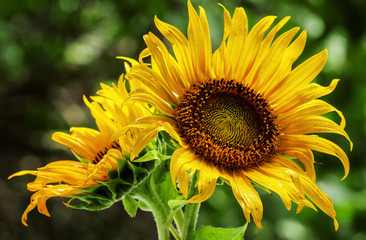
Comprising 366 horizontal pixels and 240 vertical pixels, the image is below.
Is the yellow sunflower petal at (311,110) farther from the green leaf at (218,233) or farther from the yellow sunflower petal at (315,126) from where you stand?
the green leaf at (218,233)

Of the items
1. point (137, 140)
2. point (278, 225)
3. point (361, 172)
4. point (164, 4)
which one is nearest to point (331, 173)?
point (361, 172)

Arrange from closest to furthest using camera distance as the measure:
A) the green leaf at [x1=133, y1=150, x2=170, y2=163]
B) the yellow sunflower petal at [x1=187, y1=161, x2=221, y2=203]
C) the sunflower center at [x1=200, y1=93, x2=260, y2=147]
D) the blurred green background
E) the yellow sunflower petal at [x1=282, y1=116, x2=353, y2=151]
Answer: the yellow sunflower petal at [x1=187, y1=161, x2=221, y2=203] → the green leaf at [x1=133, y1=150, x2=170, y2=163] → the yellow sunflower petal at [x1=282, y1=116, x2=353, y2=151] → the sunflower center at [x1=200, y1=93, x2=260, y2=147] → the blurred green background

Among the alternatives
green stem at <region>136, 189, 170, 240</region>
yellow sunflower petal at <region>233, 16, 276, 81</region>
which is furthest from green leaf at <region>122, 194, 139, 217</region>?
yellow sunflower petal at <region>233, 16, 276, 81</region>

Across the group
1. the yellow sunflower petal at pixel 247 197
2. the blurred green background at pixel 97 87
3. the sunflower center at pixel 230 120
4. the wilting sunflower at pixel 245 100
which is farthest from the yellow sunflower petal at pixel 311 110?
the blurred green background at pixel 97 87

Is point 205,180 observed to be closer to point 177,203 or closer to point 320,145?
point 177,203

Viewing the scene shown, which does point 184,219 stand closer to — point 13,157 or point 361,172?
point 361,172

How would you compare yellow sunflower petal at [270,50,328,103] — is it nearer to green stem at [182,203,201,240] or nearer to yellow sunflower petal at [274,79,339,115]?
yellow sunflower petal at [274,79,339,115]

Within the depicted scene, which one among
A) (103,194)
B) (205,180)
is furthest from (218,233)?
(103,194)
